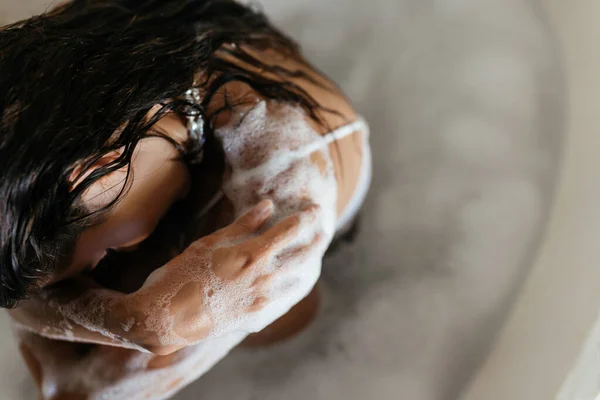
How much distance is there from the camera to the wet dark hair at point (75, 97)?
54 centimetres

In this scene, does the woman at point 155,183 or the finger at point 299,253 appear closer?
the woman at point 155,183

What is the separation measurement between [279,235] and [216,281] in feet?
0.32

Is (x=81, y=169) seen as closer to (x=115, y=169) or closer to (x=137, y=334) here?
(x=115, y=169)

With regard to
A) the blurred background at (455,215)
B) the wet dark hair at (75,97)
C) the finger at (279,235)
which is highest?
the wet dark hair at (75,97)

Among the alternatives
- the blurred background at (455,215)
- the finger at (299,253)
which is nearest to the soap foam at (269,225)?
the finger at (299,253)

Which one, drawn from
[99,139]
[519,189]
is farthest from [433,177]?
[99,139]

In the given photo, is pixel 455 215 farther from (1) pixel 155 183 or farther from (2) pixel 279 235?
(1) pixel 155 183

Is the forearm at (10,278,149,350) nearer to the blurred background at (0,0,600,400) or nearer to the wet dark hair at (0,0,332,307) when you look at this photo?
the wet dark hair at (0,0,332,307)

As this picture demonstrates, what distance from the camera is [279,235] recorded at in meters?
0.70

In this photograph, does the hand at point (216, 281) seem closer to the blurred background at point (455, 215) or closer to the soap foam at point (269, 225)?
the soap foam at point (269, 225)

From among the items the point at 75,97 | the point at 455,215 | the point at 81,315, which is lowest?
the point at 455,215

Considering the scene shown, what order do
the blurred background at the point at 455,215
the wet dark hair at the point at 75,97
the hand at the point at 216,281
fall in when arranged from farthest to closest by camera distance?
the blurred background at the point at 455,215, the hand at the point at 216,281, the wet dark hair at the point at 75,97

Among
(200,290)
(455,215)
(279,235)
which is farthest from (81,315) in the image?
(455,215)

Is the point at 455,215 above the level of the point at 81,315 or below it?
below
